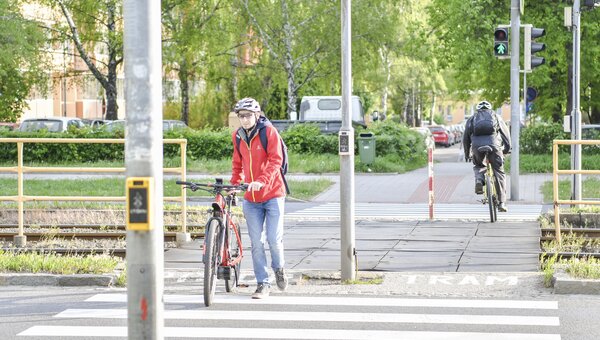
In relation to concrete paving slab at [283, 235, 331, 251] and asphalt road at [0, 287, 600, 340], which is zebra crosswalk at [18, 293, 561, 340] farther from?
concrete paving slab at [283, 235, 331, 251]

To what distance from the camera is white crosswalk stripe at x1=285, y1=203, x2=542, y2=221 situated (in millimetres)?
18938

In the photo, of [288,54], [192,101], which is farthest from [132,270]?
[192,101]

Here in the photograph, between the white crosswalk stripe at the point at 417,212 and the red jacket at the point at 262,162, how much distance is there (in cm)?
832

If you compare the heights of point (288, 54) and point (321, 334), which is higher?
point (288, 54)

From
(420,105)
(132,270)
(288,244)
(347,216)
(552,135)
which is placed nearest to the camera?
(132,270)

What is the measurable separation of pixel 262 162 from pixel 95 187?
15.3 metres

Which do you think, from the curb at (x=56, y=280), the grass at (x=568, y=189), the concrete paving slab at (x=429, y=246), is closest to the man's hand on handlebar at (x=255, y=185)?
the curb at (x=56, y=280)

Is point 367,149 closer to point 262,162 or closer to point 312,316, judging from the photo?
point 262,162

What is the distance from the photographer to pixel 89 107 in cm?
8312

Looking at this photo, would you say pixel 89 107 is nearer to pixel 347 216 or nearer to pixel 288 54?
pixel 288 54

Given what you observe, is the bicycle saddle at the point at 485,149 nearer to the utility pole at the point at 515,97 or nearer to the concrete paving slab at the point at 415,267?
the utility pole at the point at 515,97

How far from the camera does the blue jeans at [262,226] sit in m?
10.6

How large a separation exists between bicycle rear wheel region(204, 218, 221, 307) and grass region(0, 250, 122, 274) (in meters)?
1.71

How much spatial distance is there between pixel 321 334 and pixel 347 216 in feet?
8.49
